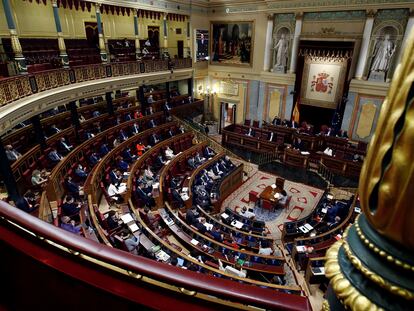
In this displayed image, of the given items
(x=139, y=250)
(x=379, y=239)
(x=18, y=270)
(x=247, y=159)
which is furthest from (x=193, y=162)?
(x=379, y=239)

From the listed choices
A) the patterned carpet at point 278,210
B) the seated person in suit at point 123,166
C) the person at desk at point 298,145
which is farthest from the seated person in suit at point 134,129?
the person at desk at point 298,145

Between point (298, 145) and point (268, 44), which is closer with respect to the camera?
point (298, 145)

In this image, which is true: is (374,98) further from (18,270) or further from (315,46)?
(18,270)

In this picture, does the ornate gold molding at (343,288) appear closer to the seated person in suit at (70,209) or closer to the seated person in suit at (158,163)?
the seated person in suit at (70,209)

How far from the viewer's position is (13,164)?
29.4 ft

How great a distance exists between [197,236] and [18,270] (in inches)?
262

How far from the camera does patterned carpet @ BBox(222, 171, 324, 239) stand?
10.7m

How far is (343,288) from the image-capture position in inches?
32.9

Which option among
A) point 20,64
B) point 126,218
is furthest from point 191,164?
point 20,64

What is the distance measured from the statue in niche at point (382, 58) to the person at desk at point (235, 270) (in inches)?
478

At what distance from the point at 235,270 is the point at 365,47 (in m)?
12.8

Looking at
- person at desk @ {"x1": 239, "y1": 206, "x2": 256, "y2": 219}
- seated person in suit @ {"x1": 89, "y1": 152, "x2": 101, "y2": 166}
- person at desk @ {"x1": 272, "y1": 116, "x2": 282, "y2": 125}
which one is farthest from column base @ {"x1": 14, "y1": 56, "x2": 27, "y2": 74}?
person at desk @ {"x1": 272, "y1": 116, "x2": 282, "y2": 125}

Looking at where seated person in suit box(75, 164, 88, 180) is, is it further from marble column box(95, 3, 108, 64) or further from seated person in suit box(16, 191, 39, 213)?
marble column box(95, 3, 108, 64)

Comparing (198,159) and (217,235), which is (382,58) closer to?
(198,159)
